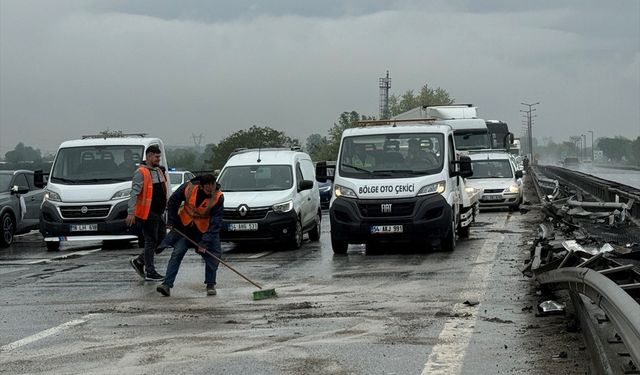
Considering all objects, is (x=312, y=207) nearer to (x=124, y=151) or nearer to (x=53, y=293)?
(x=124, y=151)

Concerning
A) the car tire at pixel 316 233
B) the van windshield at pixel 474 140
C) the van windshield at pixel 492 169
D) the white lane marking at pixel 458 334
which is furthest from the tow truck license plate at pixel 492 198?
the white lane marking at pixel 458 334

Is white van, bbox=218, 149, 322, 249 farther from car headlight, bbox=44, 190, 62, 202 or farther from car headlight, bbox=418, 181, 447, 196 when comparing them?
car headlight, bbox=44, 190, 62, 202

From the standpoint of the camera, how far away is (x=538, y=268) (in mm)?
10234

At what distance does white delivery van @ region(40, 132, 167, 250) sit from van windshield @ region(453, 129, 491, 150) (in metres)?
19.0

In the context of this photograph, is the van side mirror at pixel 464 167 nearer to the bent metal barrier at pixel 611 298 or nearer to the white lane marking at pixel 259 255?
the white lane marking at pixel 259 255

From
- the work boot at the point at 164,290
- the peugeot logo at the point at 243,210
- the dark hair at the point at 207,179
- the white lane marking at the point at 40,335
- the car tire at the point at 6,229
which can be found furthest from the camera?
the car tire at the point at 6,229

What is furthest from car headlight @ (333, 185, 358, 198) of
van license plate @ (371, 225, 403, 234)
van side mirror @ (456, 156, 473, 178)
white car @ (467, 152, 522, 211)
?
white car @ (467, 152, 522, 211)

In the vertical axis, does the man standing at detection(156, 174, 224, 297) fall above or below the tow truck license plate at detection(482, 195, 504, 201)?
above

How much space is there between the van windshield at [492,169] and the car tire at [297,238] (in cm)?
1413

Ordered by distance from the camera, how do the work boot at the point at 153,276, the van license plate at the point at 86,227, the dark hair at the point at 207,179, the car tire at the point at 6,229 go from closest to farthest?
the dark hair at the point at 207,179, the work boot at the point at 153,276, the van license plate at the point at 86,227, the car tire at the point at 6,229

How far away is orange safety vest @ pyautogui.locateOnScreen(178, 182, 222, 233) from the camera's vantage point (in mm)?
11633

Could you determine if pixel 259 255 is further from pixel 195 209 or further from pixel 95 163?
pixel 195 209

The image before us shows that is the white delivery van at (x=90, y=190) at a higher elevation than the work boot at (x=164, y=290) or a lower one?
higher

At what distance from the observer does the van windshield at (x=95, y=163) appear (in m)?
Answer: 18.5
